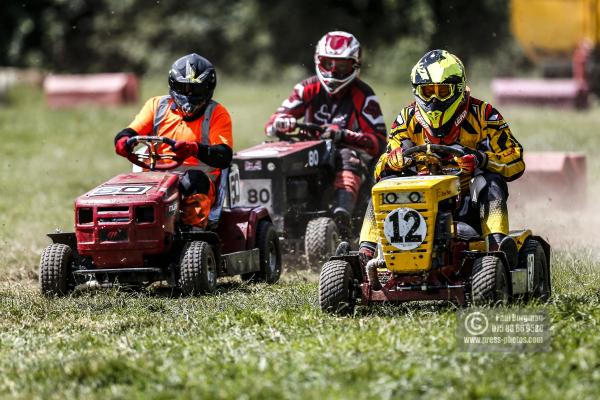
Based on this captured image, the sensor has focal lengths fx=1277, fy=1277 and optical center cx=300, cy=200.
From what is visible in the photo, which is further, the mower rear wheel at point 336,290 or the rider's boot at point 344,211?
the rider's boot at point 344,211

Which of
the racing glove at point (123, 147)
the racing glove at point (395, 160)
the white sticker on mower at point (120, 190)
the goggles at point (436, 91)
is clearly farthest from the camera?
the racing glove at point (123, 147)

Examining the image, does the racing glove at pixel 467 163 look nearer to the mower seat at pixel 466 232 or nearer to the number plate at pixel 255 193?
the mower seat at pixel 466 232

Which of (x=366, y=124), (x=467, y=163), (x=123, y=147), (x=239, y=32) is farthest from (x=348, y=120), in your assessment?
(x=239, y=32)

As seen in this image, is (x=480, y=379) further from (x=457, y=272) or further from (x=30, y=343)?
(x=30, y=343)

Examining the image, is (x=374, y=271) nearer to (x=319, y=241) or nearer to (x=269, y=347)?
(x=269, y=347)

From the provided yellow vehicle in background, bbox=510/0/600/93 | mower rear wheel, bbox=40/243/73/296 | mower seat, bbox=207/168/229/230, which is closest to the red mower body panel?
mower rear wheel, bbox=40/243/73/296

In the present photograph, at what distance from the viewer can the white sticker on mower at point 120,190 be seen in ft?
34.1

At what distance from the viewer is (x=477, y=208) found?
9328 millimetres

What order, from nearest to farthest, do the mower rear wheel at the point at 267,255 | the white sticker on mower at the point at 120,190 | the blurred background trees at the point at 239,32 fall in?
the white sticker on mower at the point at 120,190, the mower rear wheel at the point at 267,255, the blurred background trees at the point at 239,32

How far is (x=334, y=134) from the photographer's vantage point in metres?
13.1

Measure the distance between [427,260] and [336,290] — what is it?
666 millimetres

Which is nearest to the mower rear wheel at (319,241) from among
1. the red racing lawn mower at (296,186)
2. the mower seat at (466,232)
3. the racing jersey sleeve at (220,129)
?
the red racing lawn mower at (296,186)
